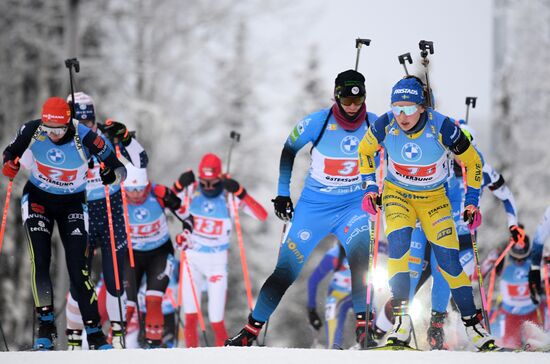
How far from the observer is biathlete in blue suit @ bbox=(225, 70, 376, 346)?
294 inches

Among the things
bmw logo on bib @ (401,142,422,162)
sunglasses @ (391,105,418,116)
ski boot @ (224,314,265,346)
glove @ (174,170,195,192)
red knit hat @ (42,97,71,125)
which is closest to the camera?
sunglasses @ (391,105,418,116)

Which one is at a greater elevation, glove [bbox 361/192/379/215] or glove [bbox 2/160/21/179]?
glove [bbox 2/160/21/179]

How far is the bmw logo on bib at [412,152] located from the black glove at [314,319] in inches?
207

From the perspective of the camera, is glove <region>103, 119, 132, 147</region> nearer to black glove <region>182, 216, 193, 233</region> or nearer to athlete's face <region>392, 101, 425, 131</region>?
black glove <region>182, 216, 193, 233</region>

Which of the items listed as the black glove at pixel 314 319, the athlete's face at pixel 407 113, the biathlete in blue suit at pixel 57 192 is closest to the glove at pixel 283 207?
the athlete's face at pixel 407 113

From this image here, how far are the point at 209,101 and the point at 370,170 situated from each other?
57.4 ft

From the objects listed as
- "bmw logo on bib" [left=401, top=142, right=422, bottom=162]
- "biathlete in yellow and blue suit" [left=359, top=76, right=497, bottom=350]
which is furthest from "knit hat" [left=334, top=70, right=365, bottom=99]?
"bmw logo on bib" [left=401, top=142, right=422, bottom=162]

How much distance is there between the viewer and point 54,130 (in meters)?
7.50

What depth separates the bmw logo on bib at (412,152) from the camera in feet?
22.7

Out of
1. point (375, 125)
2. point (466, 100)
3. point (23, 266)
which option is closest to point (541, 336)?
point (466, 100)

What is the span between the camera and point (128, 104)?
23016 millimetres

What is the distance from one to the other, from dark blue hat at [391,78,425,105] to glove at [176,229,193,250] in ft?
14.1

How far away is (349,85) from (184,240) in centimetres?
384

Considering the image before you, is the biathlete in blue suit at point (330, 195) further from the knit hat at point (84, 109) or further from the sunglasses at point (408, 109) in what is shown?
the knit hat at point (84, 109)
